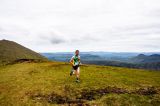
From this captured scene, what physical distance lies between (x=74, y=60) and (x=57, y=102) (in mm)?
9120

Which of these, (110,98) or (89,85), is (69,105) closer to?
(110,98)

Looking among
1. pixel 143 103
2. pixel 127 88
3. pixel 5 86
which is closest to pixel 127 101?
pixel 143 103

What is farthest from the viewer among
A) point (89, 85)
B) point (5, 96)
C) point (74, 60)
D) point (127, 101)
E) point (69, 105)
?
point (74, 60)

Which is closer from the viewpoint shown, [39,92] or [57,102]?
[57,102]

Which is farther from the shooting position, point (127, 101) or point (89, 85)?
point (89, 85)

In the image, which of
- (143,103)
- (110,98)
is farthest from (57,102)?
(143,103)

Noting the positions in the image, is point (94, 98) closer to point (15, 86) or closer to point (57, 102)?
point (57, 102)

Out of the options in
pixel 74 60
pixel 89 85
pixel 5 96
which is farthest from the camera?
pixel 74 60

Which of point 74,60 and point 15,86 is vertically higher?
point 74,60

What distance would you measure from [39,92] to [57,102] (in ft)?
13.2

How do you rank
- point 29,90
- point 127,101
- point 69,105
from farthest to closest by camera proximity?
point 29,90
point 127,101
point 69,105

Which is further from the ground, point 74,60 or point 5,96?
point 74,60

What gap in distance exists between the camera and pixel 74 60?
1117 inches

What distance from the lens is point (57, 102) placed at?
66.4ft
